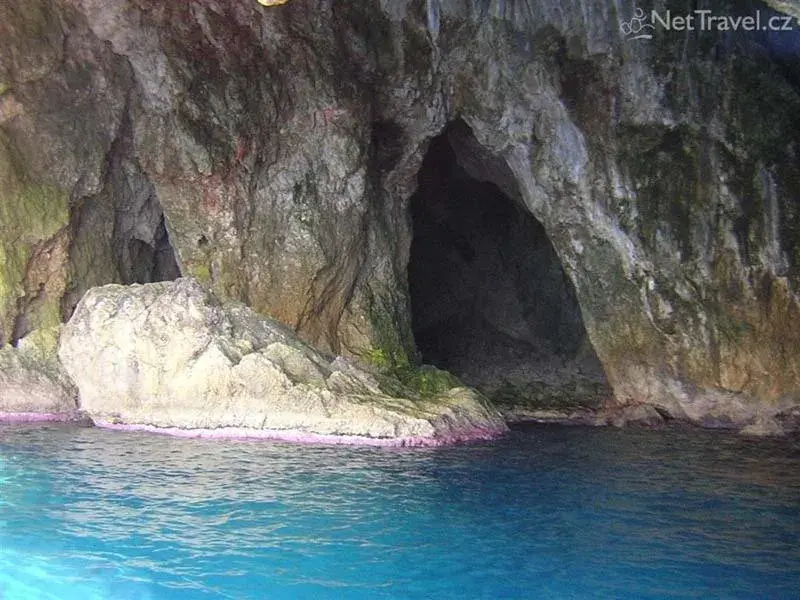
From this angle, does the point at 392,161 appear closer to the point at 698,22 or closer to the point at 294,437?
the point at 698,22

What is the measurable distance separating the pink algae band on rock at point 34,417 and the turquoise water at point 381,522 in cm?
219

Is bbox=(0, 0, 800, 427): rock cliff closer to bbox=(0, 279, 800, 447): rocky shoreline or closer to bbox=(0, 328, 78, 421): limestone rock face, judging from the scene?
bbox=(0, 328, 78, 421): limestone rock face

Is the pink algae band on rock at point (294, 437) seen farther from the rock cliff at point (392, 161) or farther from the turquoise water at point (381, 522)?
the rock cliff at point (392, 161)

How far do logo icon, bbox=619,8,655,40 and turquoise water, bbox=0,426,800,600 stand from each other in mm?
8694

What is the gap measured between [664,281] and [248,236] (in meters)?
10.1

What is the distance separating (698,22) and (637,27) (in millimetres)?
1202

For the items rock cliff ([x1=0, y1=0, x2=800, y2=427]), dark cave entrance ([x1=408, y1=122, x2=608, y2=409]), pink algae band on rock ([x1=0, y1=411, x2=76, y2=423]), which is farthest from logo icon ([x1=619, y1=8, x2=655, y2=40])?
pink algae band on rock ([x1=0, y1=411, x2=76, y2=423])

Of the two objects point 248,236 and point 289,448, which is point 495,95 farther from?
point 289,448

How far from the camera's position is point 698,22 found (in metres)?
15.7

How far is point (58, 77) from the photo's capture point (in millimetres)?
17859

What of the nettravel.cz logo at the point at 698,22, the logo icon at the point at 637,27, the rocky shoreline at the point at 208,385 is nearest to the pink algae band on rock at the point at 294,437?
the rocky shoreline at the point at 208,385

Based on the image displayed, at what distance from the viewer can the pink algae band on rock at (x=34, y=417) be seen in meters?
15.3

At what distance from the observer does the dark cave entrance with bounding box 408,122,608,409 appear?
24.4 meters

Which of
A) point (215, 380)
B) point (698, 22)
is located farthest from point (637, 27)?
point (215, 380)
